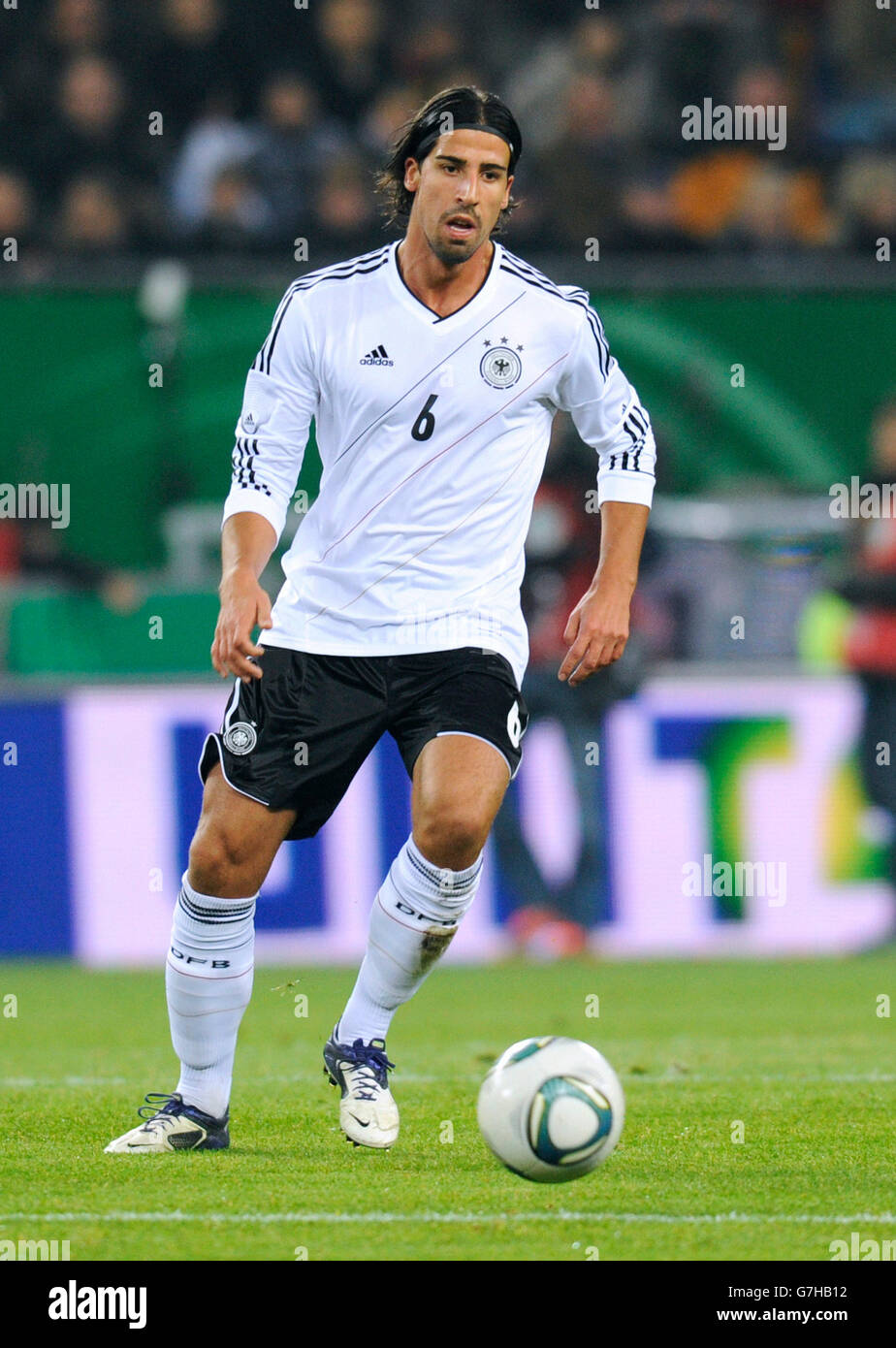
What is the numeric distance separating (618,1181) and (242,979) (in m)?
1.08

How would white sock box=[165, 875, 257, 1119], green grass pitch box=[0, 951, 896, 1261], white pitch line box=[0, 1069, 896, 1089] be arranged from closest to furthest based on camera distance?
1. green grass pitch box=[0, 951, 896, 1261]
2. white sock box=[165, 875, 257, 1119]
3. white pitch line box=[0, 1069, 896, 1089]

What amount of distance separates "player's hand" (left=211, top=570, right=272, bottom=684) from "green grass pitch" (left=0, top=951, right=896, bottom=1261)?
1173 millimetres

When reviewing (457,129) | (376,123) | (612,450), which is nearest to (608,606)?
(612,450)

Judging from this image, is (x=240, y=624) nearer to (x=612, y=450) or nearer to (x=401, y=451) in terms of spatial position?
(x=401, y=451)

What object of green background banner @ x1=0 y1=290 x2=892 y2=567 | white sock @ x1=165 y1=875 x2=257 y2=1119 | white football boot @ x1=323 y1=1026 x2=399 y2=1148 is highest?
green background banner @ x1=0 y1=290 x2=892 y2=567

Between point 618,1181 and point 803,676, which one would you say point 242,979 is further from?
point 803,676

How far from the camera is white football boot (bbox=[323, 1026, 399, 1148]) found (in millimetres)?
5770

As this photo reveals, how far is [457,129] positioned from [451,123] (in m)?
0.03

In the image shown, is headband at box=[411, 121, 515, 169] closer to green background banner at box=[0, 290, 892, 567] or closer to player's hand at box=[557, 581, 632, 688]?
player's hand at box=[557, 581, 632, 688]

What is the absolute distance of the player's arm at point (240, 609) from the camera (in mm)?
5332

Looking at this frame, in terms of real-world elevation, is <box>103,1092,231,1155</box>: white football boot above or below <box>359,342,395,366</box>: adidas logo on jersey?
below

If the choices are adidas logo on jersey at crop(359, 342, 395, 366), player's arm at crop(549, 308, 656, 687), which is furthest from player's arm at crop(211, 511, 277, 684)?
player's arm at crop(549, 308, 656, 687)

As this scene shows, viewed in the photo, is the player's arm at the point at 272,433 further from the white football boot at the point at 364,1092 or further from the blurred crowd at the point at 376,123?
the blurred crowd at the point at 376,123

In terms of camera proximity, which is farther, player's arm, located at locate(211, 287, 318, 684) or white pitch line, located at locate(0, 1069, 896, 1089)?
white pitch line, located at locate(0, 1069, 896, 1089)
